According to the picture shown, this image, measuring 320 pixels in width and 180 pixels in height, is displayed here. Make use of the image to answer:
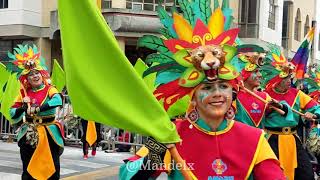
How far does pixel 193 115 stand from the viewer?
3.35 metres

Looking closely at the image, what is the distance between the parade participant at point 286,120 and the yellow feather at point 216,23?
297 centimetres

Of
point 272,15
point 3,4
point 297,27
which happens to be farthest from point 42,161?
point 297,27

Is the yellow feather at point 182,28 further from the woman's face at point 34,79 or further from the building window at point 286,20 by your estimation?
the building window at point 286,20

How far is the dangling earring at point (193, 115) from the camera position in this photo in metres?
3.33

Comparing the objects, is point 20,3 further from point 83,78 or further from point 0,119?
point 83,78

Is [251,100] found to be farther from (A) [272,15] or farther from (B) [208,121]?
(A) [272,15]

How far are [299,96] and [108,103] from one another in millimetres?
4150

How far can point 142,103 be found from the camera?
2.88 meters

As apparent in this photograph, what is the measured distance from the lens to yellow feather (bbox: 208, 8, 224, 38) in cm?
348

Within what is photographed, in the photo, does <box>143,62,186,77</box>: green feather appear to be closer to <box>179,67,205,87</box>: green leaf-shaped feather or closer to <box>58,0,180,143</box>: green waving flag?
<box>179,67,205,87</box>: green leaf-shaped feather

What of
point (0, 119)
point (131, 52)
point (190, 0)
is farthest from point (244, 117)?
point (131, 52)

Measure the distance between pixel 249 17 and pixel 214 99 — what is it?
22511 millimetres

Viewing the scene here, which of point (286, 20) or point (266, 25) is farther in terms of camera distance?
point (286, 20)

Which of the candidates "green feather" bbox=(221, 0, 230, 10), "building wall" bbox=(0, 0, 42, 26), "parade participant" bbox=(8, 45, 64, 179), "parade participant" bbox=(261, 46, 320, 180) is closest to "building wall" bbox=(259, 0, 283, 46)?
"building wall" bbox=(0, 0, 42, 26)
